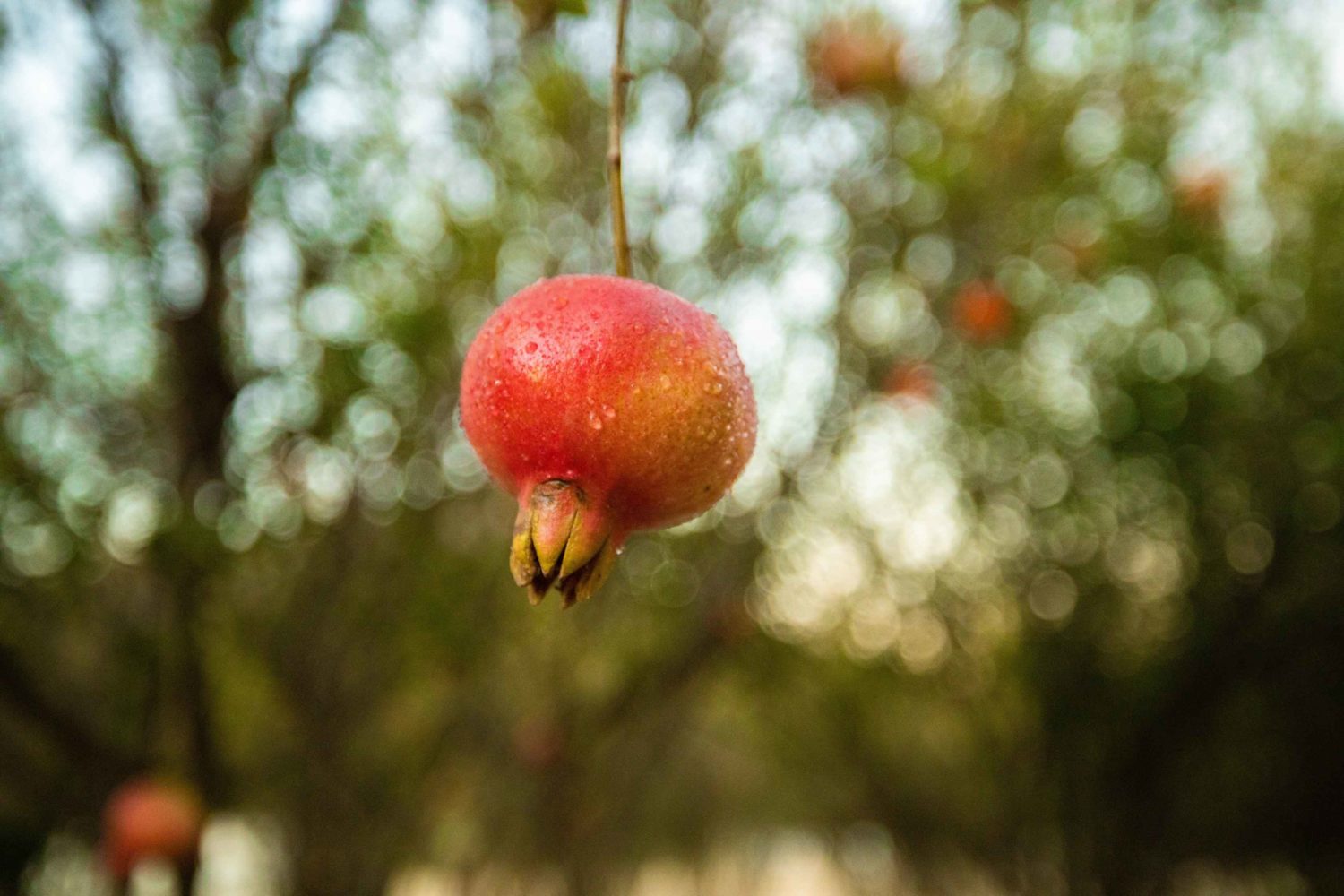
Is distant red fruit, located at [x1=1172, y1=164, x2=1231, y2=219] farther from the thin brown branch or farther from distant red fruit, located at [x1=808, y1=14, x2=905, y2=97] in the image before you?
the thin brown branch

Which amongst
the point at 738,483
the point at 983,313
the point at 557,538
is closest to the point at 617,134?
the point at 557,538

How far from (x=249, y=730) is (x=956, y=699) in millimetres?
4933

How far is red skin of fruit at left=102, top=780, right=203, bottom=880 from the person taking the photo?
136 inches

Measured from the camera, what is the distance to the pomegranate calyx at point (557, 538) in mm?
944

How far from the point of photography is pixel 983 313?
12.9 ft

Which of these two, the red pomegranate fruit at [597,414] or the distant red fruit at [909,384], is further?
the distant red fruit at [909,384]

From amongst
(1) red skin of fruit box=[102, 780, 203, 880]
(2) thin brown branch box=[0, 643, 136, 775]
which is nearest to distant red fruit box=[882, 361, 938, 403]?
(1) red skin of fruit box=[102, 780, 203, 880]

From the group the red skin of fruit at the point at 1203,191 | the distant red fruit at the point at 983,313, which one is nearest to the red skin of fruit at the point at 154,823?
the distant red fruit at the point at 983,313

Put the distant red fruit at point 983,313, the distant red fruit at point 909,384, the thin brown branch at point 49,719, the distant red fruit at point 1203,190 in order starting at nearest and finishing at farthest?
the thin brown branch at point 49,719, the distant red fruit at point 983,313, the distant red fruit at point 1203,190, the distant red fruit at point 909,384

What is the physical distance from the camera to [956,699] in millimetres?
7691

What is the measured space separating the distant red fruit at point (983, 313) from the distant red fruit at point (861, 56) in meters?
0.86

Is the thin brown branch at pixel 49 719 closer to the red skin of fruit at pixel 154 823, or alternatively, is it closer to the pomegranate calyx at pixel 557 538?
the red skin of fruit at pixel 154 823

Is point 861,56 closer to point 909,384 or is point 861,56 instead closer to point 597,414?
point 909,384

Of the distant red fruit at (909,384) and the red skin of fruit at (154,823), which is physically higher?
the distant red fruit at (909,384)
